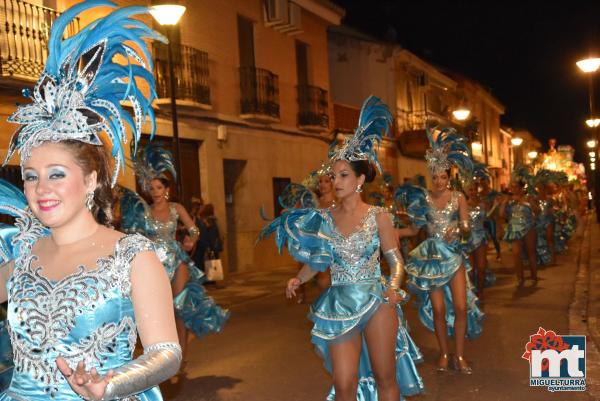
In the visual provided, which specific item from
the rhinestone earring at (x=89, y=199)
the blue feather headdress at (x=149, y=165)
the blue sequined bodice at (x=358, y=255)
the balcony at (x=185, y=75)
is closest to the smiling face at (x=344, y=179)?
the blue sequined bodice at (x=358, y=255)

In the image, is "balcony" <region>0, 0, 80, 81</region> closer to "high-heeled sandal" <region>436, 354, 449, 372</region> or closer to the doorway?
the doorway

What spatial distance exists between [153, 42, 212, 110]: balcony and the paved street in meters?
5.62

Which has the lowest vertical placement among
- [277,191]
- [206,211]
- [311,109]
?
[206,211]

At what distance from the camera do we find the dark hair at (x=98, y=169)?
8.46 ft

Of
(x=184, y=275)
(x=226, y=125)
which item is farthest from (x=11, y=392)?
(x=226, y=125)

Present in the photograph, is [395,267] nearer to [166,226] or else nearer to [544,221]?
[166,226]

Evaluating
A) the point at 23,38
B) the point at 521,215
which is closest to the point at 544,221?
the point at 521,215

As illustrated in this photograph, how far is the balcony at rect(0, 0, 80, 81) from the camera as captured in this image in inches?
496

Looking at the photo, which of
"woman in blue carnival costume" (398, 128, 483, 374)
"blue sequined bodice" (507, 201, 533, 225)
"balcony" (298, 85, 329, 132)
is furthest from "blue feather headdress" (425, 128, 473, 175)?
"balcony" (298, 85, 329, 132)

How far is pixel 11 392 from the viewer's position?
2537mm

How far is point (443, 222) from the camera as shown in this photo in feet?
25.6

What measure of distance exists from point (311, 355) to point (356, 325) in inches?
133

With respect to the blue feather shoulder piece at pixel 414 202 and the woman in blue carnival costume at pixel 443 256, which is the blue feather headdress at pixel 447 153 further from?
the blue feather shoulder piece at pixel 414 202

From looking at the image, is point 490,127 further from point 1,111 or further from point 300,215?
point 300,215
